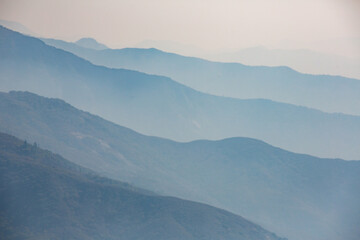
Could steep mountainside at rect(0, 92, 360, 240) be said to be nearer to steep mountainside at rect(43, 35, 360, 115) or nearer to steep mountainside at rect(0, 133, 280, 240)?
steep mountainside at rect(0, 133, 280, 240)

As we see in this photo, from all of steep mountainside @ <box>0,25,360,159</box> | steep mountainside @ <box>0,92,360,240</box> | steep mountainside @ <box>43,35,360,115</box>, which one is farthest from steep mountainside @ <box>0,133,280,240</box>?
steep mountainside @ <box>43,35,360,115</box>

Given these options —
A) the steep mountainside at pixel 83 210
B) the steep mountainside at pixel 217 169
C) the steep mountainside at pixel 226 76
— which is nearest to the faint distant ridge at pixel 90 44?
the steep mountainside at pixel 226 76

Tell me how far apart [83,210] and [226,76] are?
132 meters

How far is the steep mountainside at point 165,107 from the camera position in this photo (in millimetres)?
140000

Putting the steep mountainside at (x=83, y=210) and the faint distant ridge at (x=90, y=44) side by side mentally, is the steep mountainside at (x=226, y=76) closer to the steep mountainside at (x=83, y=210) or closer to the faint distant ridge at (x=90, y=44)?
the faint distant ridge at (x=90, y=44)

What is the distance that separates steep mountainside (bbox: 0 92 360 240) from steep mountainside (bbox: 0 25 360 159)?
115 ft

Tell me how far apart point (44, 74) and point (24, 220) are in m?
96.5

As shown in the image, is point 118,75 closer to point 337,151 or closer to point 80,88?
point 80,88

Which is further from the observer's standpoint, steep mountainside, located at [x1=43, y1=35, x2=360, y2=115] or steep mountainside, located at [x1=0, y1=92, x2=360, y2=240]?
steep mountainside, located at [x1=43, y1=35, x2=360, y2=115]

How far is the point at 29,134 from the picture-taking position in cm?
8112

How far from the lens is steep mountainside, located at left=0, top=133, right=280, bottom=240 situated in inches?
2089

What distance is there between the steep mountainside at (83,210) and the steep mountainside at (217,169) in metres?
17.8

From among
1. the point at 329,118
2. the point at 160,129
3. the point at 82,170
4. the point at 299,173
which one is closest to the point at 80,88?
the point at 160,129

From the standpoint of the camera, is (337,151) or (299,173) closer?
(299,173)
